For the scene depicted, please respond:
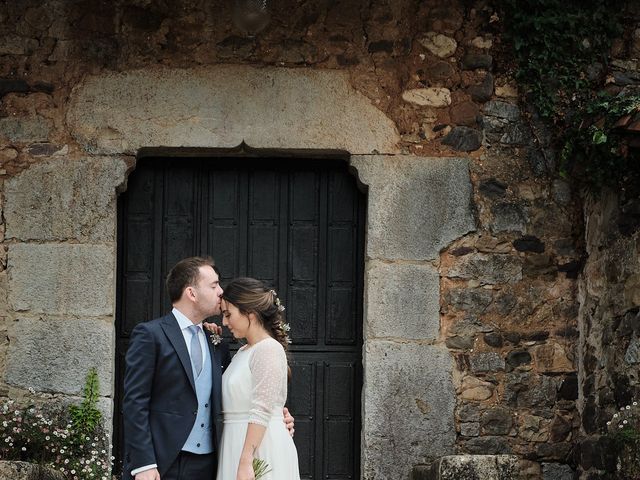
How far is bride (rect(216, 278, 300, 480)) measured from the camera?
5121 mm

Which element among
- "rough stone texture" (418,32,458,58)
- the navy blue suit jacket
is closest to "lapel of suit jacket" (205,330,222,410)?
the navy blue suit jacket

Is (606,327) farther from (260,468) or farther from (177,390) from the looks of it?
(177,390)

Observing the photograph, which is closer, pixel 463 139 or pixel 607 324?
pixel 607 324

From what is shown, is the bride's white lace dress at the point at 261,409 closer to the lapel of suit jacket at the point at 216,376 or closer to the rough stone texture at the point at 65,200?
the lapel of suit jacket at the point at 216,376

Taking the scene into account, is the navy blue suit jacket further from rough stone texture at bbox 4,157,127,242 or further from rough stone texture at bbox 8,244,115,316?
rough stone texture at bbox 4,157,127,242

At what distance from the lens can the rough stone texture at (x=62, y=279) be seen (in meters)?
6.82

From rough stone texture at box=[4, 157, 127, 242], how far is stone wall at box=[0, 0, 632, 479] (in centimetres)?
1

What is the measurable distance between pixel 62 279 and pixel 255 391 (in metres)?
2.10

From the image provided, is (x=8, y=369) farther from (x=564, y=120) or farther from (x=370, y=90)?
(x=564, y=120)

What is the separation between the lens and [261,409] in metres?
5.12

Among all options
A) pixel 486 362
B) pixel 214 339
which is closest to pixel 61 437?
pixel 214 339

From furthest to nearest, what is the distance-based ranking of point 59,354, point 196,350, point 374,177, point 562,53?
point 562,53
point 374,177
point 59,354
point 196,350

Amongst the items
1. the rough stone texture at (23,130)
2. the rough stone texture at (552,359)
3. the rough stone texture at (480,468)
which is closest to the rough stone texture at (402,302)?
the rough stone texture at (552,359)

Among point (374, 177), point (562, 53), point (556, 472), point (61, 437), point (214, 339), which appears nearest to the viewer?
point (214, 339)
